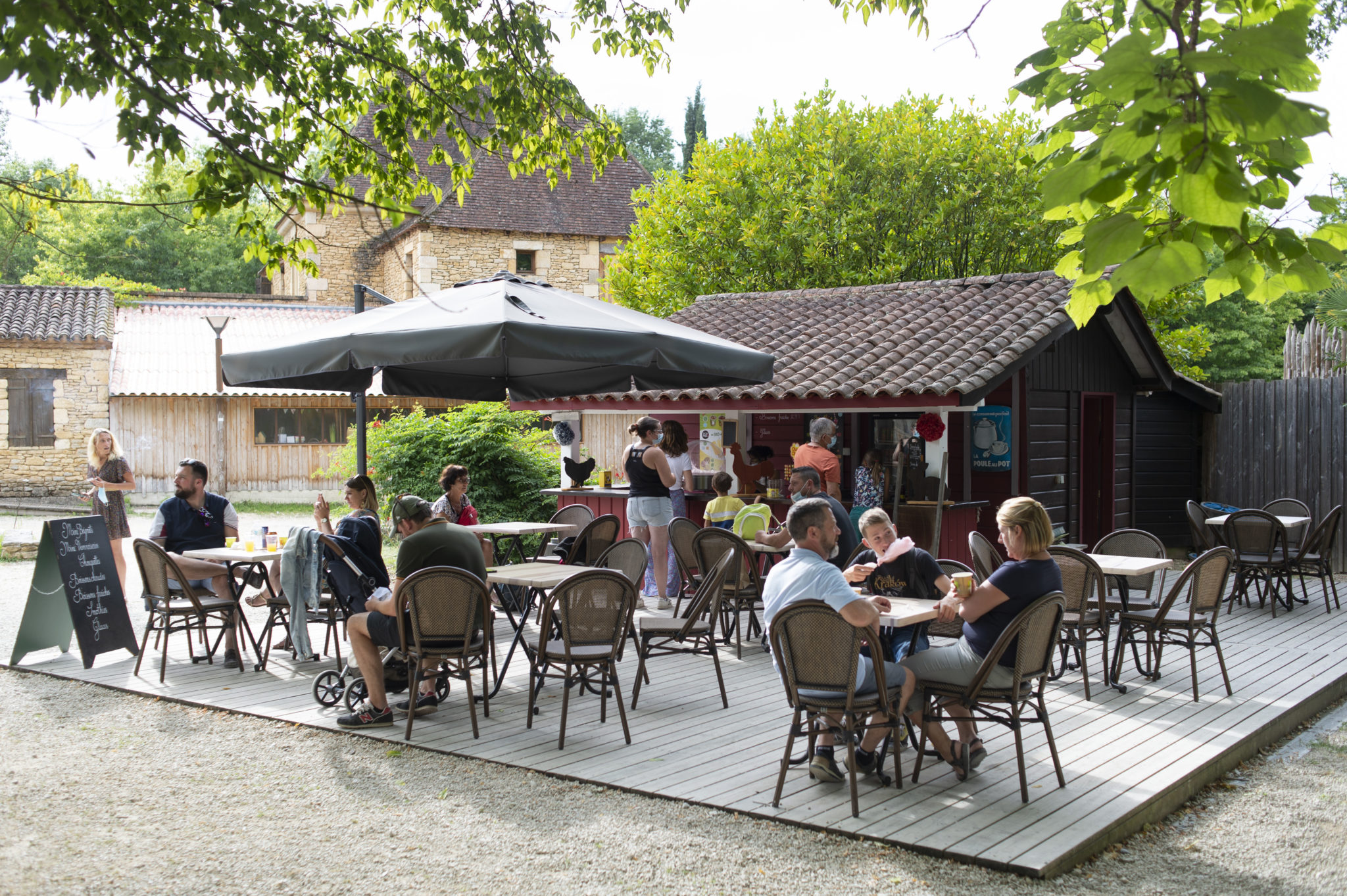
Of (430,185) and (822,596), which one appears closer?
(822,596)

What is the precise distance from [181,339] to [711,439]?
1901 cm

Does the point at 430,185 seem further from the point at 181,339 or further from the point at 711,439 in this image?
the point at 181,339

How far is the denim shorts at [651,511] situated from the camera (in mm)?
9219

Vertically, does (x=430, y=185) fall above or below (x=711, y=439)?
above

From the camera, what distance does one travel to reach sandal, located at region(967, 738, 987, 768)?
4934 mm

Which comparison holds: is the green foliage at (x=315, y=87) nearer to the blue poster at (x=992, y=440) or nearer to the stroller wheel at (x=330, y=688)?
the stroller wheel at (x=330, y=688)

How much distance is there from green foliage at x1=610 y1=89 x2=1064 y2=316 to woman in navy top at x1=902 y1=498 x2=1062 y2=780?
1728 cm

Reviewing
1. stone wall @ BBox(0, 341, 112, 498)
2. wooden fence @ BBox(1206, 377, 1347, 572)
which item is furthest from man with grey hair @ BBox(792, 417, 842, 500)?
stone wall @ BBox(0, 341, 112, 498)

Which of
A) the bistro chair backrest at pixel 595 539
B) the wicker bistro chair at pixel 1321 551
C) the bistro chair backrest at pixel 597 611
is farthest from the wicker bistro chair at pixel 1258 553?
the bistro chair backrest at pixel 597 611

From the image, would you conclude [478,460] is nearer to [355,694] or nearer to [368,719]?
[355,694]

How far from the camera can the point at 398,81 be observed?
7406mm

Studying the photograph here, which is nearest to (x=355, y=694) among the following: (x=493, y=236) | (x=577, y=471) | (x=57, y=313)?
(x=577, y=471)

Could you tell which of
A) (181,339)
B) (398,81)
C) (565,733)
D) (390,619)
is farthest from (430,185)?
(181,339)

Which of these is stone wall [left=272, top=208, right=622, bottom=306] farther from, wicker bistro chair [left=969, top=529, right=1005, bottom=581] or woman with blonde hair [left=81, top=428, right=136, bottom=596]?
wicker bistro chair [left=969, top=529, right=1005, bottom=581]
